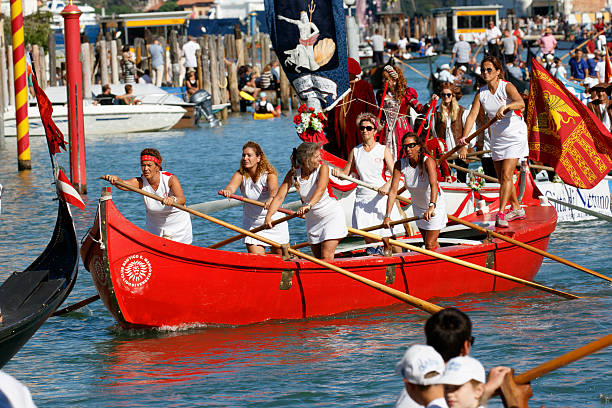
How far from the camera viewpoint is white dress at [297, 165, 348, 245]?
935 centimetres

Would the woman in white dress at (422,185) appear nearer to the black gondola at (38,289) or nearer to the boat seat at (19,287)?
the black gondola at (38,289)

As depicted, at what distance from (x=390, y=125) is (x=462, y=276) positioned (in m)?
2.67

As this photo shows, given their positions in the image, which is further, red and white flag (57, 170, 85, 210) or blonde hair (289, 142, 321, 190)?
blonde hair (289, 142, 321, 190)

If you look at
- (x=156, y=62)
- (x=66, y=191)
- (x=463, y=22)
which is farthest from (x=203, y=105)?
(x=463, y=22)

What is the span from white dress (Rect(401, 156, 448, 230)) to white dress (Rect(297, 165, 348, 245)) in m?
0.72

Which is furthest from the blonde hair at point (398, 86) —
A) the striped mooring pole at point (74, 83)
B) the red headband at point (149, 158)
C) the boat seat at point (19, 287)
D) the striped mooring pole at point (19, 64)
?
the striped mooring pole at point (19, 64)

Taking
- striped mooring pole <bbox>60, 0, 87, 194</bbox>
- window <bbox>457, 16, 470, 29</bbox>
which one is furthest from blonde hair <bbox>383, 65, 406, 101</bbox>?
window <bbox>457, 16, 470, 29</bbox>

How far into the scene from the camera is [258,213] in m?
9.80

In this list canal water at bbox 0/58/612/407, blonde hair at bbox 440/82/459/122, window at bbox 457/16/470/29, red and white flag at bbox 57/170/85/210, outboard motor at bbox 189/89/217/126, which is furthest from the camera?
window at bbox 457/16/470/29

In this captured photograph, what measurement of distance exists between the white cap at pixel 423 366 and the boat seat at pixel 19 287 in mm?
4563

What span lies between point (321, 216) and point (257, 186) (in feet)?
1.93

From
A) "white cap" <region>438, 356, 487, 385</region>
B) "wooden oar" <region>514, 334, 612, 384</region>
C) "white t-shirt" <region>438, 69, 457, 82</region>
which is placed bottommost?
"wooden oar" <region>514, 334, 612, 384</region>

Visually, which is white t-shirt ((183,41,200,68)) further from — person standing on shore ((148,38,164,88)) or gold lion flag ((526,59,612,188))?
gold lion flag ((526,59,612,188))

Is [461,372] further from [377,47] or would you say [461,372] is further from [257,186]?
[377,47]
